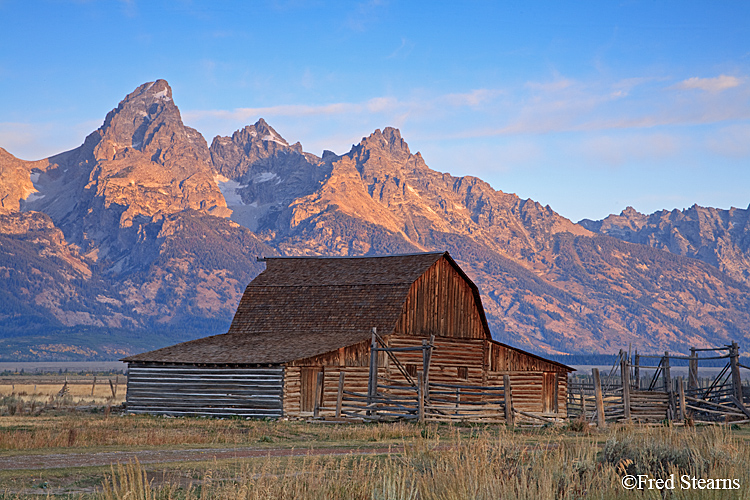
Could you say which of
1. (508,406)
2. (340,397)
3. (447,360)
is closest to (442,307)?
(447,360)

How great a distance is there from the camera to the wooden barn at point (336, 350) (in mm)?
34719

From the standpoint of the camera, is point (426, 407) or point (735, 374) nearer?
point (426, 407)

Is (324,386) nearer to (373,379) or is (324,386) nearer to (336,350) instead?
(336,350)

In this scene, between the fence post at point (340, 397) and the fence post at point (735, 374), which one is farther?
the fence post at point (735, 374)

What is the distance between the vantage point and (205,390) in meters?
35.9

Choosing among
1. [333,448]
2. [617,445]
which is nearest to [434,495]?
[617,445]

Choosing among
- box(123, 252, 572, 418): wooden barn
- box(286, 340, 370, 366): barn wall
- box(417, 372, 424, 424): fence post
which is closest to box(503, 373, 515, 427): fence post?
box(123, 252, 572, 418): wooden barn

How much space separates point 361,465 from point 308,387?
84.2 ft

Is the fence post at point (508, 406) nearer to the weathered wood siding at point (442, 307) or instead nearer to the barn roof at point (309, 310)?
the barn roof at point (309, 310)

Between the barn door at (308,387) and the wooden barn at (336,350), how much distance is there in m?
0.04

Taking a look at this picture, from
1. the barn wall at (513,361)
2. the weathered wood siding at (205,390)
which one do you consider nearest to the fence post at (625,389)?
the barn wall at (513,361)

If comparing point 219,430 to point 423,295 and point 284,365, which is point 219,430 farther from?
point 423,295

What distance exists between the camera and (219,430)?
25.3 metres

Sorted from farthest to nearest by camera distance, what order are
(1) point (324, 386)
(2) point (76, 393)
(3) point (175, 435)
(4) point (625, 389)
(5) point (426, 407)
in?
1. (2) point (76, 393)
2. (1) point (324, 386)
3. (4) point (625, 389)
4. (5) point (426, 407)
5. (3) point (175, 435)
